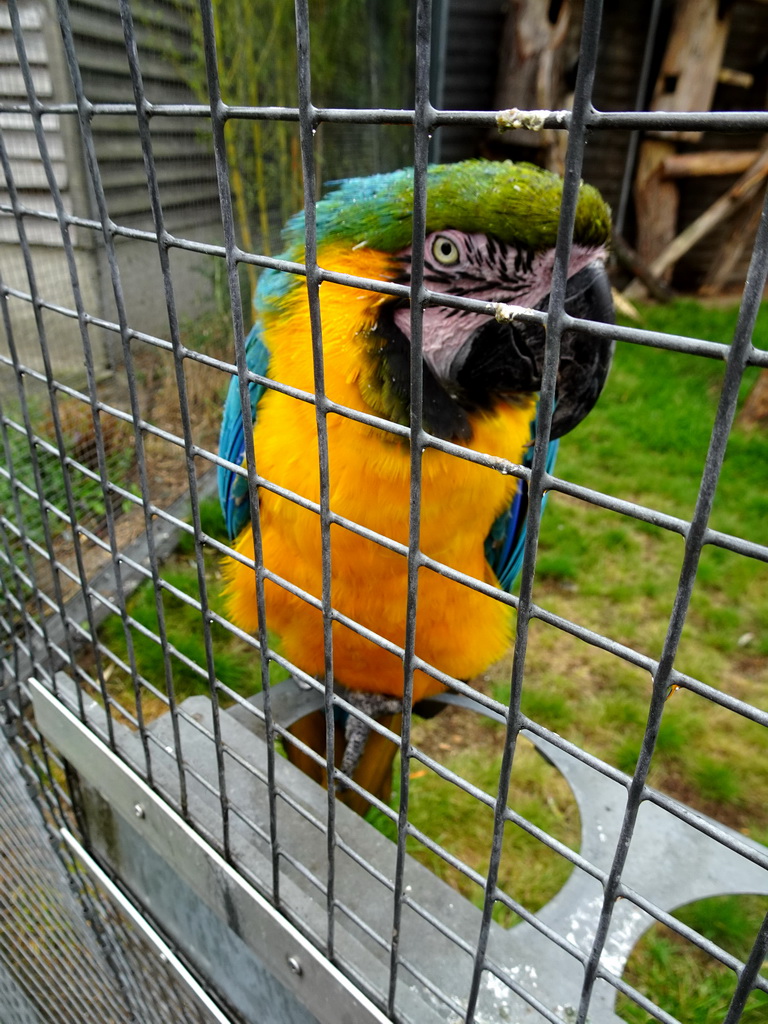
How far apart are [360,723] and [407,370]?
75 cm

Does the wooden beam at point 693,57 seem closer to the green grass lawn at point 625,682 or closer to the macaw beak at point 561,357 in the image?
the green grass lawn at point 625,682

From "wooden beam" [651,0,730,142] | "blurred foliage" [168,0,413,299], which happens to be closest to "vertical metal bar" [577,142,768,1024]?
"blurred foliage" [168,0,413,299]

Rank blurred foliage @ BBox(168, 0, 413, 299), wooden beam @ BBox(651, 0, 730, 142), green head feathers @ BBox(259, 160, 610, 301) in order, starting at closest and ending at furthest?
green head feathers @ BBox(259, 160, 610, 301) < blurred foliage @ BBox(168, 0, 413, 299) < wooden beam @ BBox(651, 0, 730, 142)

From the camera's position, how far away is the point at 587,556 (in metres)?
2.88

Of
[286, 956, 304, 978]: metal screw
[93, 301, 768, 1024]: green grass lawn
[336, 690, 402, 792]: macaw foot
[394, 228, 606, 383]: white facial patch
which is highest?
[394, 228, 606, 383]: white facial patch

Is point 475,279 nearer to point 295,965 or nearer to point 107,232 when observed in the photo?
point 107,232

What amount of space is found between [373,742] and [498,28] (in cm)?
532

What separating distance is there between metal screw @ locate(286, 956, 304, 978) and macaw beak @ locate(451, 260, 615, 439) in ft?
2.65

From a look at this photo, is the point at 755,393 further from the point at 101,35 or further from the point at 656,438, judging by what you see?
the point at 101,35

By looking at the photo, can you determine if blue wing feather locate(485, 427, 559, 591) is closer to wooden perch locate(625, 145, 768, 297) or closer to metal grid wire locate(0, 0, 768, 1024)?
metal grid wire locate(0, 0, 768, 1024)

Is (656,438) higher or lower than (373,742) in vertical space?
lower

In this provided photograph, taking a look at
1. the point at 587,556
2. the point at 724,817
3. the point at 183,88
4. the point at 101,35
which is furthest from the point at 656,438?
the point at 101,35

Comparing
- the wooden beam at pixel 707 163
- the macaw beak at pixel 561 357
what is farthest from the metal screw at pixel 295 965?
the wooden beam at pixel 707 163

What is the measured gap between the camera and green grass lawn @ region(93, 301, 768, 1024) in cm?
163
